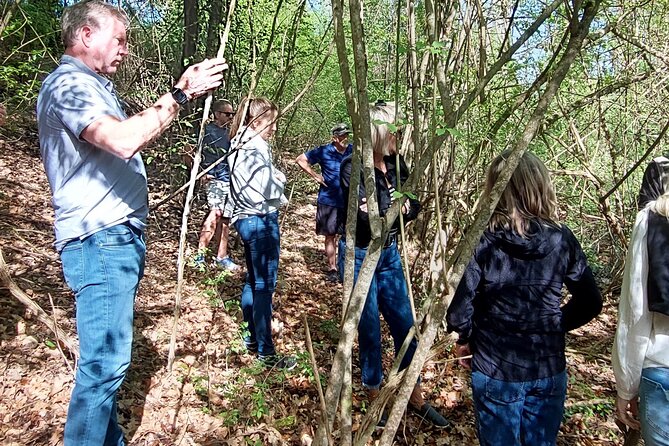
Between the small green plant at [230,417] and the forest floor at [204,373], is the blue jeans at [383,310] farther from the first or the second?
the small green plant at [230,417]

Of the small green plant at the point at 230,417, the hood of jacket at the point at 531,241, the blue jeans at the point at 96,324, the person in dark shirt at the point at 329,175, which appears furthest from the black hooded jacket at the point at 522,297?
the person in dark shirt at the point at 329,175

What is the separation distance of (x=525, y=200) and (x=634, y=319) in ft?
1.89

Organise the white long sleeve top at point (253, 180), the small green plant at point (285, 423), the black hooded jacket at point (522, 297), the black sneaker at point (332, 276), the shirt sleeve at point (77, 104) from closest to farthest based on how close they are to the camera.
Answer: the shirt sleeve at point (77, 104) < the black hooded jacket at point (522, 297) < the small green plant at point (285, 423) < the white long sleeve top at point (253, 180) < the black sneaker at point (332, 276)

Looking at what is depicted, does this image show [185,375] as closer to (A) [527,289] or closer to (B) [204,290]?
(B) [204,290]

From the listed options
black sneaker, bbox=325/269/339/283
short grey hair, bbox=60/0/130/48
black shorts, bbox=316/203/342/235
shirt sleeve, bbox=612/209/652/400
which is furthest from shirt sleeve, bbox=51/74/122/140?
black sneaker, bbox=325/269/339/283

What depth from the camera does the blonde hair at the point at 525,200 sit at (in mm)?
1970

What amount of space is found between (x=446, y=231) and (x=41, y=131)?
8.66 ft

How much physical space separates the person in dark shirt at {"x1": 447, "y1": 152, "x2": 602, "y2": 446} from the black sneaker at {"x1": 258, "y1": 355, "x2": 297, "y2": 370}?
5.97 feet

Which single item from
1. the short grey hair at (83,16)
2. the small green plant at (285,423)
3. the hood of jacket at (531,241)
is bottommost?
the small green plant at (285,423)

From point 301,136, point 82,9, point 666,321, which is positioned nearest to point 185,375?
point 82,9

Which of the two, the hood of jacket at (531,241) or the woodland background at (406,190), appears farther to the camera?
the woodland background at (406,190)

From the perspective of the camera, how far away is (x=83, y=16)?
2.01 m

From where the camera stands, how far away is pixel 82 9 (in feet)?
6.61

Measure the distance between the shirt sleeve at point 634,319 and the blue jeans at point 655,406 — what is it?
42 mm
